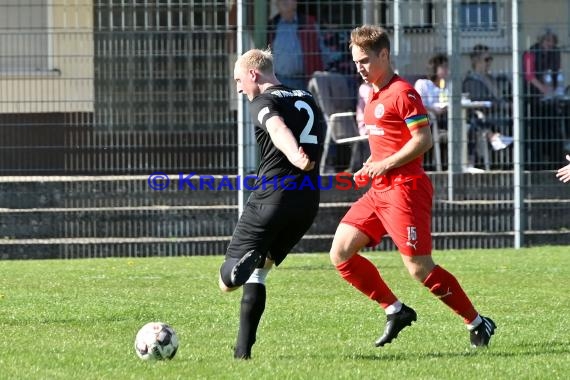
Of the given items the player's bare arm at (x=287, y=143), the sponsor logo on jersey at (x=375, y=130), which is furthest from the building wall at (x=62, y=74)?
the player's bare arm at (x=287, y=143)

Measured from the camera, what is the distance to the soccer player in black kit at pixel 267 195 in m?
7.39

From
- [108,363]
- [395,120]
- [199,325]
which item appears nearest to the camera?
[108,363]

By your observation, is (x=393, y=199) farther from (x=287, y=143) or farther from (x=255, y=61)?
(x=255, y=61)

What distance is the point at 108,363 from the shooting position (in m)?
7.33

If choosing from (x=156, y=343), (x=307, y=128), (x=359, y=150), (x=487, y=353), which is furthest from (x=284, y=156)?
(x=359, y=150)

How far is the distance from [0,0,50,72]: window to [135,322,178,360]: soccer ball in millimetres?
8452

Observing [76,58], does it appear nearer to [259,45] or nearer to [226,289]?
[259,45]

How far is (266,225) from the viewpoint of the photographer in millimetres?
7426

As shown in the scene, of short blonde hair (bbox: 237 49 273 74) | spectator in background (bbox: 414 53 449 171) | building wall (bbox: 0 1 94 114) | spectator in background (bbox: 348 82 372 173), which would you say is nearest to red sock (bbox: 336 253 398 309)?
short blonde hair (bbox: 237 49 273 74)

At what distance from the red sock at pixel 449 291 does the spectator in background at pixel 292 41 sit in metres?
7.83

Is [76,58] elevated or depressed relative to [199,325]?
elevated

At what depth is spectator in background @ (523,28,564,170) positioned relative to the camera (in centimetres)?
1606

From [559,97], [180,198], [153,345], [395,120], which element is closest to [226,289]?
[153,345]

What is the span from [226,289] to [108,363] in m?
0.78
